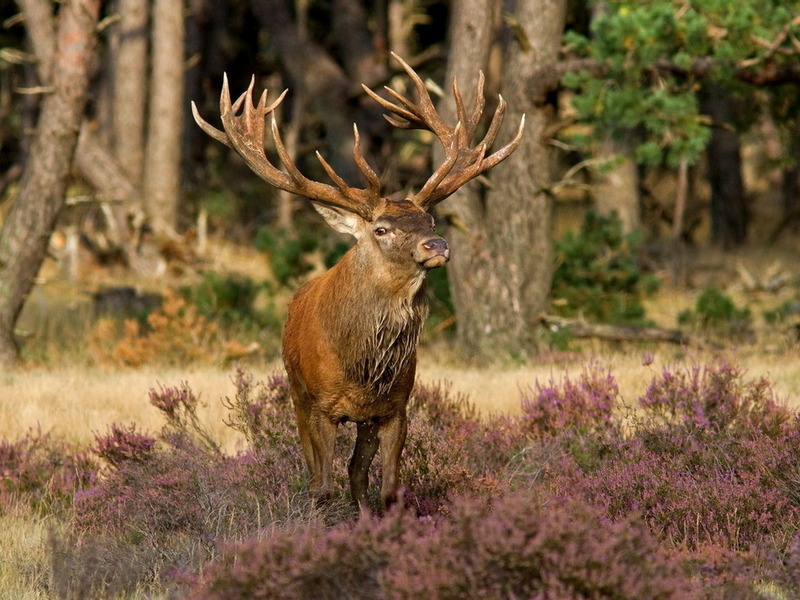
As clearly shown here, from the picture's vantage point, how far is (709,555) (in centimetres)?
583

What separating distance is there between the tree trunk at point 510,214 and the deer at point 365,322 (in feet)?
16.3

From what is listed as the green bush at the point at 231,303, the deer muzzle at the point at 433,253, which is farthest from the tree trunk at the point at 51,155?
the deer muzzle at the point at 433,253

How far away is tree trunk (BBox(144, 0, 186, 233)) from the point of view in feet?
60.7

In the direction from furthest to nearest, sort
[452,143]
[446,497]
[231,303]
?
[231,303], [452,143], [446,497]

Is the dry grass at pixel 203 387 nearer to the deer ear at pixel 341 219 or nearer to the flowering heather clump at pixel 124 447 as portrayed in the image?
the flowering heather clump at pixel 124 447

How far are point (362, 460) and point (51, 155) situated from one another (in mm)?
6350

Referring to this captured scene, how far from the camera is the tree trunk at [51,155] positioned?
11.8 m

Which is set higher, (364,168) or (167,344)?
(364,168)

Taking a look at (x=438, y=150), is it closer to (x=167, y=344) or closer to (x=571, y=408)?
(x=167, y=344)

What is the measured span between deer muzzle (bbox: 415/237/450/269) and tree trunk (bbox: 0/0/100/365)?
670 centimetres

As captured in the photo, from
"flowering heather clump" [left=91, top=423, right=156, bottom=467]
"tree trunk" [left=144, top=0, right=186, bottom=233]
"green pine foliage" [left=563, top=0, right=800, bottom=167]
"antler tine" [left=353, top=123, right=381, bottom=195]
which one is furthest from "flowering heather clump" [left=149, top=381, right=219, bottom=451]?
"tree trunk" [left=144, top=0, right=186, bottom=233]

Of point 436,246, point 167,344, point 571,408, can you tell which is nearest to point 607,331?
point 571,408

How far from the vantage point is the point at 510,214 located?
12.2m

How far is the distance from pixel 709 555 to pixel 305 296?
9.71 ft
